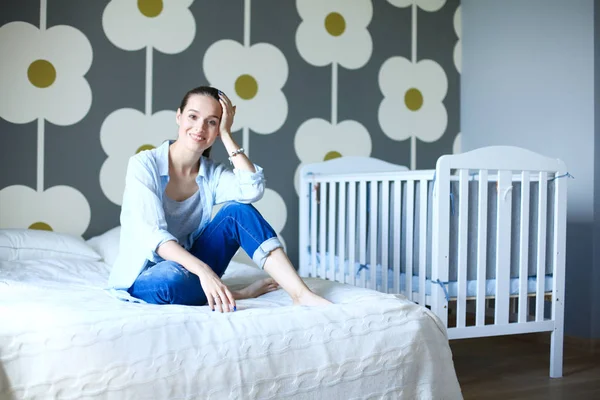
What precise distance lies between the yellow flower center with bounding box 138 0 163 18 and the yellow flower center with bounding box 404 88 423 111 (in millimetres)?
1447

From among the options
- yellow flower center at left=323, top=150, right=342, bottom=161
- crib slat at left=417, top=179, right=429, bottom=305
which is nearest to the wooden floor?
crib slat at left=417, top=179, right=429, bottom=305

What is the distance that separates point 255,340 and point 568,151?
210 centimetres

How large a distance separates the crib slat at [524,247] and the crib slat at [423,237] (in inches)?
14.1

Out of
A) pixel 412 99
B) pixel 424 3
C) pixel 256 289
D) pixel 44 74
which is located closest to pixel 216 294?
pixel 256 289

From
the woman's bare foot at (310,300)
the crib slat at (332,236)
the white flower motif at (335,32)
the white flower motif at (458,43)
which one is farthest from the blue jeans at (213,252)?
the white flower motif at (458,43)

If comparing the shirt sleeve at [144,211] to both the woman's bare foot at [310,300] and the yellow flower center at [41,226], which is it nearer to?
the woman's bare foot at [310,300]

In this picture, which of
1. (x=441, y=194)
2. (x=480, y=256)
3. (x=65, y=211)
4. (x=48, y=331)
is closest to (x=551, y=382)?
(x=480, y=256)

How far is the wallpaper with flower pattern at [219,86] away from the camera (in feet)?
9.41

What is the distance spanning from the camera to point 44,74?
9.42ft

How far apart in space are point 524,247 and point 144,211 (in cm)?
141

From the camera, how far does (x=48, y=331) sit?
1.35 metres

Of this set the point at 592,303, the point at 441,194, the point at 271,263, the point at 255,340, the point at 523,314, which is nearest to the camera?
the point at 255,340

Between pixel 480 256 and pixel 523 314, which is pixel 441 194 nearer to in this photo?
pixel 480 256

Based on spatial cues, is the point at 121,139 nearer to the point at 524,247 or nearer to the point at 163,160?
the point at 163,160
